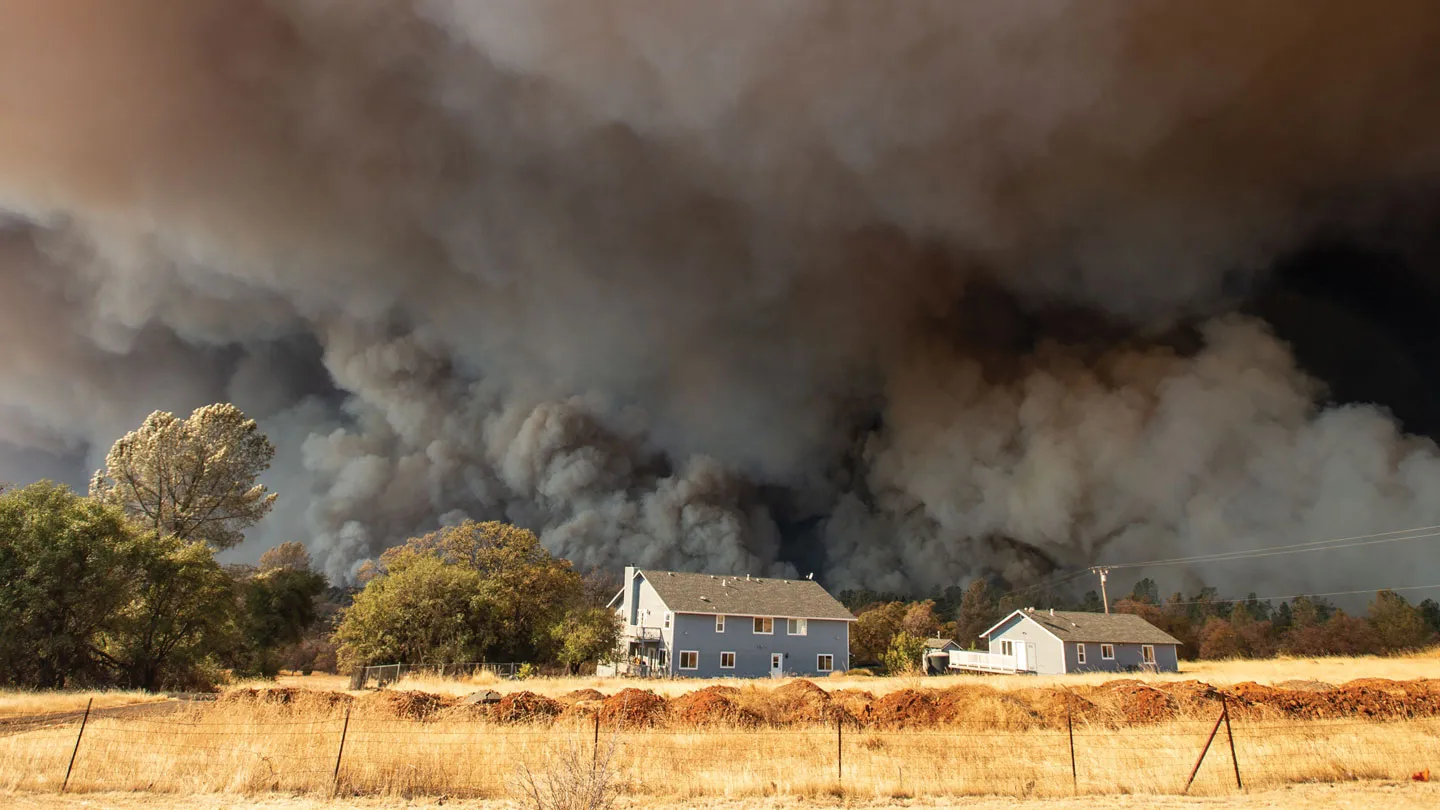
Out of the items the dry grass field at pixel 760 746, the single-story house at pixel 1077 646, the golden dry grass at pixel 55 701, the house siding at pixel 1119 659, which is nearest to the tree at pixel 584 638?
the dry grass field at pixel 760 746

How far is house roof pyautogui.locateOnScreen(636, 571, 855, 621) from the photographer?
163ft

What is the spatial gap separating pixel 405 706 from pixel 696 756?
33.2 ft

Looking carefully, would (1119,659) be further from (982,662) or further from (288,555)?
(288,555)

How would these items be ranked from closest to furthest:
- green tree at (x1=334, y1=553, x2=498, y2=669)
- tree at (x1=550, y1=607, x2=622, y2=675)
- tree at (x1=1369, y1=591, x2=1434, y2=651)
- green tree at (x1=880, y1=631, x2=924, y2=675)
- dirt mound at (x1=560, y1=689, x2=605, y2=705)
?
dirt mound at (x1=560, y1=689, x2=605, y2=705), green tree at (x1=334, y1=553, x2=498, y2=669), tree at (x1=550, y1=607, x2=622, y2=675), green tree at (x1=880, y1=631, x2=924, y2=675), tree at (x1=1369, y1=591, x2=1434, y2=651)

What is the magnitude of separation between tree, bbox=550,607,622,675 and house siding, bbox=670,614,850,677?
16.4ft

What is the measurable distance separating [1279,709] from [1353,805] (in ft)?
38.7

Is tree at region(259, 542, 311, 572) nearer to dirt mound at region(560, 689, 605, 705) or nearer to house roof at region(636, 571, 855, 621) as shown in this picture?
house roof at region(636, 571, 855, 621)

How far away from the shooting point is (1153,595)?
131500mm

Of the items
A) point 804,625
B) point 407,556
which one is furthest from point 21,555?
point 804,625

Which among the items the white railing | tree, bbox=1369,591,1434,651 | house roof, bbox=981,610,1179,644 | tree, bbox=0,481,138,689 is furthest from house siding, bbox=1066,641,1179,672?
tree, bbox=0,481,138,689

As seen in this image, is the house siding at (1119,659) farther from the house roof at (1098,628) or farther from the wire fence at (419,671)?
the wire fence at (419,671)

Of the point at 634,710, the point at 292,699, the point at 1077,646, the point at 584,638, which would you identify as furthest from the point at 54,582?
the point at 1077,646

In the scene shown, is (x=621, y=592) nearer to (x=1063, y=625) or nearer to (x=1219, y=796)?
(x=1063, y=625)

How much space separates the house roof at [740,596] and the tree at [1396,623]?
5599 centimetres
